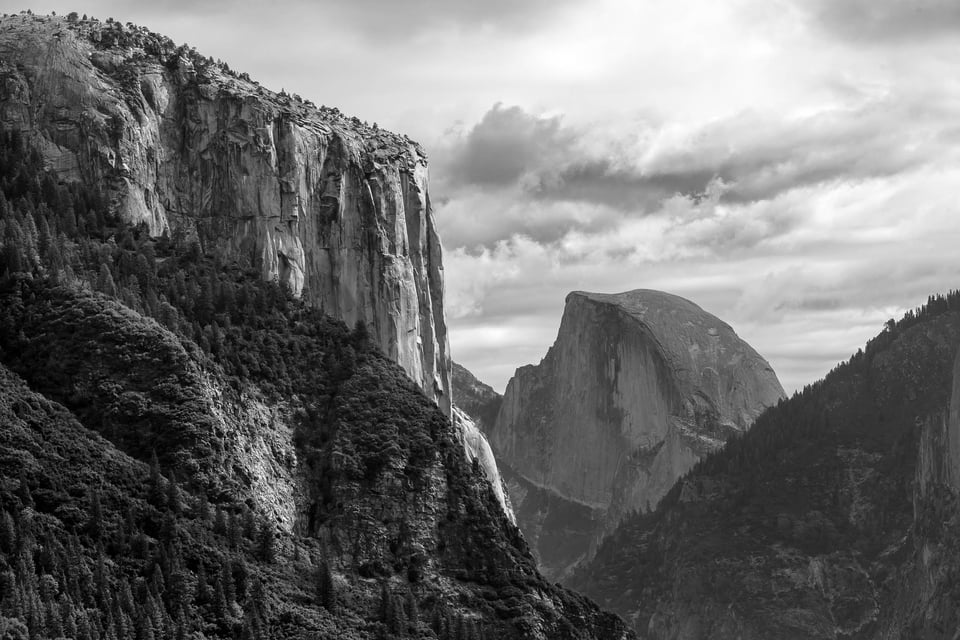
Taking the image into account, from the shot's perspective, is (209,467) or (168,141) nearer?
(209,467)

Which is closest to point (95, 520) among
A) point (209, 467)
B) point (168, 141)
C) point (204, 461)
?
point (204, 461)

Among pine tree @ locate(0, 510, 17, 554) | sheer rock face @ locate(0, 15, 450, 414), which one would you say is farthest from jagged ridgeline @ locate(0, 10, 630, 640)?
sheer rock face @ locate(0, 15, 450, 414)

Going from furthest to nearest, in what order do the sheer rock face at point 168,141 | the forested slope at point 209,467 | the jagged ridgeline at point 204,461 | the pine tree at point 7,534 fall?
the sheer rock face at point 168,141 < the jagged ridgeline at point 204,461 < the forested slope at point 209,467 < the pine tree at point 7,534

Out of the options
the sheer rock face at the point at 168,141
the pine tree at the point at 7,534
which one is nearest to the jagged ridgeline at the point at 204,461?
the pine tree at the point at 7,534

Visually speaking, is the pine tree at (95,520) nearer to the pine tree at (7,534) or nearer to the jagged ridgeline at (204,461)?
the jagged ridgeline at (204,461)

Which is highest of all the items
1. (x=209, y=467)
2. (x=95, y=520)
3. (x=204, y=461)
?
(x=204, y=461)

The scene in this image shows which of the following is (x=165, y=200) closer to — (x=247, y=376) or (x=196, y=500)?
(x=247, y=376)

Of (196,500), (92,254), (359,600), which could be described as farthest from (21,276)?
(359,600)

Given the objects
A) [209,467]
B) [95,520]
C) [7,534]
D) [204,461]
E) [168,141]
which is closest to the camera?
[7,534]

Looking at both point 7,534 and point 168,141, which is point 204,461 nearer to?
point 7,534
